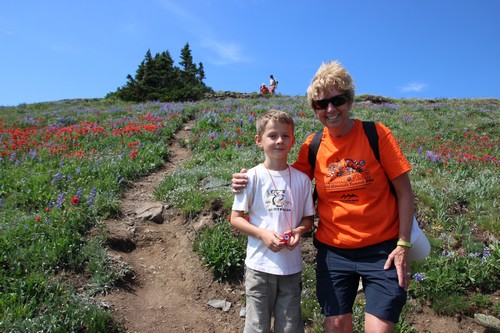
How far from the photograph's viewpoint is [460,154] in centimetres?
1075

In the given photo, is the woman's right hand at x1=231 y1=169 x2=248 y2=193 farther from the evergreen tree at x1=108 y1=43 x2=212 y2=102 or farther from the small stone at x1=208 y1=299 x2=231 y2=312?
the evergreen tree at x1=108 y1=43 x2=212 y2=102

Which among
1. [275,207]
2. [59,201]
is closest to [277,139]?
[275,207]

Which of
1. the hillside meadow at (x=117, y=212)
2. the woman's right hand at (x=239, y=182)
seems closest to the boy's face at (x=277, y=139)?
the woman's right hand at (x=239, y=182)

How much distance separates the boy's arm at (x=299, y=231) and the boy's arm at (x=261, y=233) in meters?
0.09

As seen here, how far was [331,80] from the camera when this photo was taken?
3242 millimetres

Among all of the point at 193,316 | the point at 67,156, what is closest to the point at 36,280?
the point at 193,316

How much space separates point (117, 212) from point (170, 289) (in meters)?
2.44

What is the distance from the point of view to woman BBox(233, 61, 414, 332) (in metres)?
3.06

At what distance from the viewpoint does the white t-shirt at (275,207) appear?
3439 millimetres

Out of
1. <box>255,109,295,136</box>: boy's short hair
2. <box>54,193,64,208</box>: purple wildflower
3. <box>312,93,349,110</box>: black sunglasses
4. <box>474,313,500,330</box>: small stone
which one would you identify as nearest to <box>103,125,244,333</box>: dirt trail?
<box>54,193,64,208</box>: purple wildflower

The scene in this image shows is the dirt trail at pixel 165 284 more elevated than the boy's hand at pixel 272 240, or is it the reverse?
the boy's hand at pixel 272 240

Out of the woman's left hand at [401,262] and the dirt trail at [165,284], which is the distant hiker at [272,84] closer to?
the dirt trail at [165,284]

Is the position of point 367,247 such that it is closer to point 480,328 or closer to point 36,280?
point 480,328

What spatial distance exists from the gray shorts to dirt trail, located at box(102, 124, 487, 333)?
1626mm
